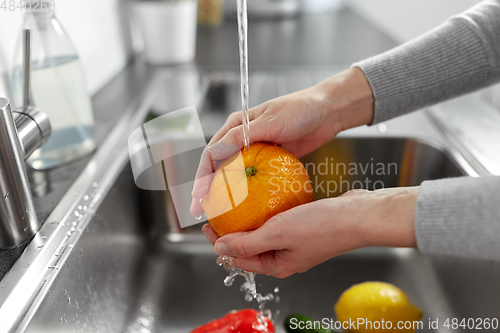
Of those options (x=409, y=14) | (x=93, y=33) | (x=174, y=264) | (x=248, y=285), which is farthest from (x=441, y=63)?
(x=93, y=33)

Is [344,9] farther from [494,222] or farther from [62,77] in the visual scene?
[494,222]

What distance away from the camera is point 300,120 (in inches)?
25.5

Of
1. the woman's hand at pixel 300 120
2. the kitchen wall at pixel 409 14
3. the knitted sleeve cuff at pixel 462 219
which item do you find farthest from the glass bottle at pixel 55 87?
the kitchen wall at pixel 409 14

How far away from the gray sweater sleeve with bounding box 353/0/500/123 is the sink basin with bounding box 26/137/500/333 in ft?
0.55

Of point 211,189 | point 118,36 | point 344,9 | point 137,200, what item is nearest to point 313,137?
point 211,189

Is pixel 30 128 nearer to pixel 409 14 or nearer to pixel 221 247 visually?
pixel 221 247

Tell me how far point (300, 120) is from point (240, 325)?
0.33 metres

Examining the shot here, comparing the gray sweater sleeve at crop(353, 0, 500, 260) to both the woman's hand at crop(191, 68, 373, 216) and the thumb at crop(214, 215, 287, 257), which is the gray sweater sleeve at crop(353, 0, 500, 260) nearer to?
the woman's hand at crop(191, 68, 373, 216)

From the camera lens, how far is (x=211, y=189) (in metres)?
0.51

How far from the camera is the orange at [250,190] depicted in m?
0.50

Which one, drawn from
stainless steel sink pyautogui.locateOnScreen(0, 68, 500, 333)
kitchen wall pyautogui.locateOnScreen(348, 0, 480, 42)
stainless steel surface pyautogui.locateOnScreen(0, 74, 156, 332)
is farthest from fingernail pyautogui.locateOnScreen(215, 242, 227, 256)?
kitchen wall pyautogui.locateOnScreen(348, 0, 480, 42)

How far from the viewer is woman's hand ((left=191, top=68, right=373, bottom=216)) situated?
1.71ft

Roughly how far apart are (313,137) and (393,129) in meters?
0.27

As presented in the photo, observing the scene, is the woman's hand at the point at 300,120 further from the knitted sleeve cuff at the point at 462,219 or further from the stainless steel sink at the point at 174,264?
the knitted sleeve cuff at the point at 462,219
